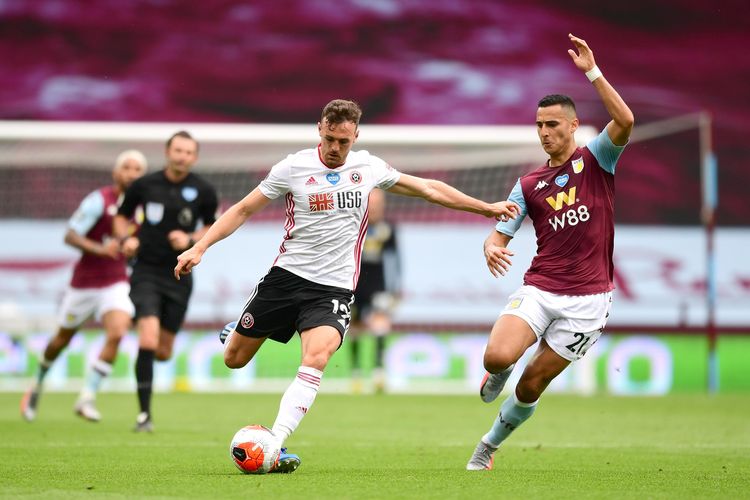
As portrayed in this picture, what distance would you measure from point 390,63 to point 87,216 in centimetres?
1214

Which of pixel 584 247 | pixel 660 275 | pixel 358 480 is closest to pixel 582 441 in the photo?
pixel 584 247

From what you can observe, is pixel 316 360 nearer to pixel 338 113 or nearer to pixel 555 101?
pixel 338 113

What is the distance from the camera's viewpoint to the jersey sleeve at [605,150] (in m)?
7.52

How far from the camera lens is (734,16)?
76.5 feet

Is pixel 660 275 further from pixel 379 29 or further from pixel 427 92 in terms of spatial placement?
pixel 379 29

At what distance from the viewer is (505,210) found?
7.50m

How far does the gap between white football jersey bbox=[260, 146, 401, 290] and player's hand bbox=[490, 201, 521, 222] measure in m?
0.64

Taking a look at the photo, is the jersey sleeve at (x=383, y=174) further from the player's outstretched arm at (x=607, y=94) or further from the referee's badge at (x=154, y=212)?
the referee's badge at (x=154, y=212)

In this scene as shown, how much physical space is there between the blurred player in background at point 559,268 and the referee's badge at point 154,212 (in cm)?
393

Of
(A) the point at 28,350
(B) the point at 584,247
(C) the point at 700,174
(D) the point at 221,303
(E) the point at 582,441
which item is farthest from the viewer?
(C) the point at 700,174

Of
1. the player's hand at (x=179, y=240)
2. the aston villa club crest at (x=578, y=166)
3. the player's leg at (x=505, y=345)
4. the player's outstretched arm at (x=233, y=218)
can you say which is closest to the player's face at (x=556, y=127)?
the aston villa club crest at (x=578, y=166)

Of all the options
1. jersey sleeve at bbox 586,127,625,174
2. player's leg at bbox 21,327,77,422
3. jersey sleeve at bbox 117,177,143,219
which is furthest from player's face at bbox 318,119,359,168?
player's leg at bbox 21,327,77,422

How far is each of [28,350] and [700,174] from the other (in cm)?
1227

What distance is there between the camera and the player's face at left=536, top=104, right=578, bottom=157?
760 cm
